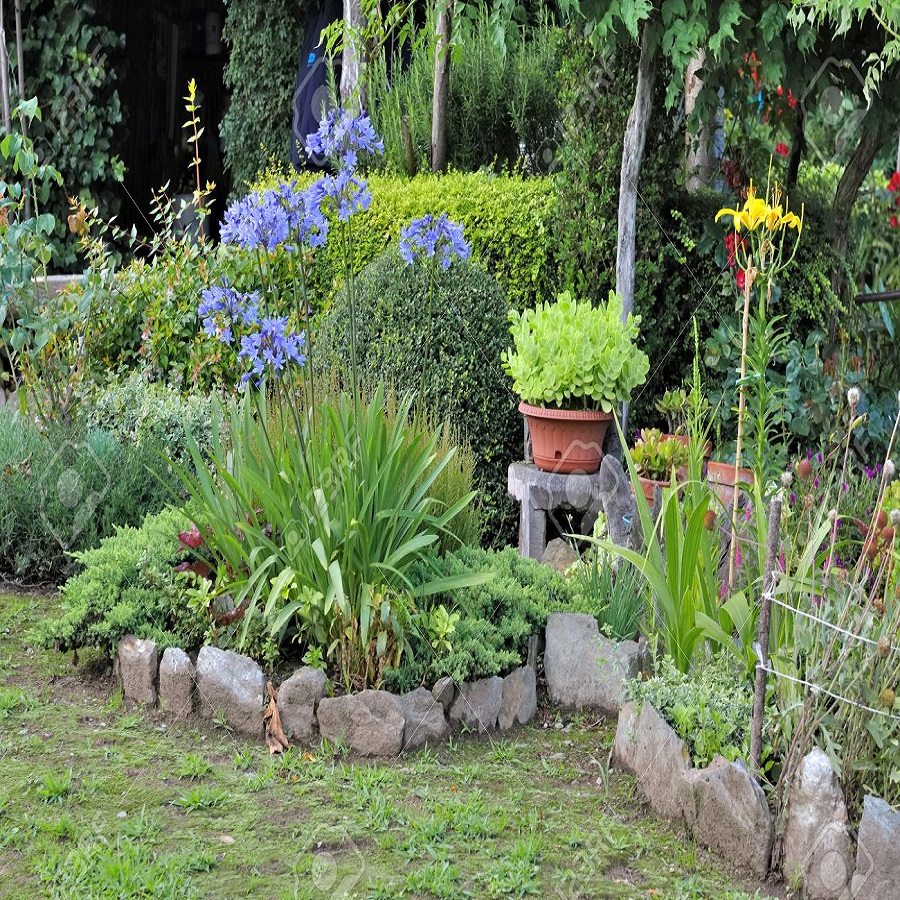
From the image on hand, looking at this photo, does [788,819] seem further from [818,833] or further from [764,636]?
[764,636]

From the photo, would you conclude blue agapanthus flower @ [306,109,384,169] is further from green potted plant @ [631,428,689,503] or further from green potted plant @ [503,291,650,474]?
green potted plant @ [631,428,689,503]

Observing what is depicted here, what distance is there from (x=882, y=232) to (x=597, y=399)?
308cm

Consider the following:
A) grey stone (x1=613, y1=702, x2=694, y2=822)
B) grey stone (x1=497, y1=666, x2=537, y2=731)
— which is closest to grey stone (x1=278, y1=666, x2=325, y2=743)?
grey stone (x1=497, y1=666, x2=537, y2=731)

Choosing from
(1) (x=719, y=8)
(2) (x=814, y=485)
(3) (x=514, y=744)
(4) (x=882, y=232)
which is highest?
(1) (x=719, y=8)

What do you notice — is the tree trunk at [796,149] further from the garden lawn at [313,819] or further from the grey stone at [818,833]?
the grey stone at [818,833]

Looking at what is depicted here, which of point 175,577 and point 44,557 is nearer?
point 175,577

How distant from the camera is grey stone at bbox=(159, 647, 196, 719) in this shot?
358cm

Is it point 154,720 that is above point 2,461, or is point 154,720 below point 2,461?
below

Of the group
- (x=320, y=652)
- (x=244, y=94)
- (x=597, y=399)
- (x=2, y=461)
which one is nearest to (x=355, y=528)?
(x=320, y=652)

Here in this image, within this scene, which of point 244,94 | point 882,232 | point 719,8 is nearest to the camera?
point 719,8

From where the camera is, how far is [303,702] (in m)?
3.42

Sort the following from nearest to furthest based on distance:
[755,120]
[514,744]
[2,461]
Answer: [514,744]
[2,461]
[755,120]

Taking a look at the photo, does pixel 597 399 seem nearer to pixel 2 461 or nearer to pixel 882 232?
pixel 2 461

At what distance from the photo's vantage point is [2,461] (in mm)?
4988
